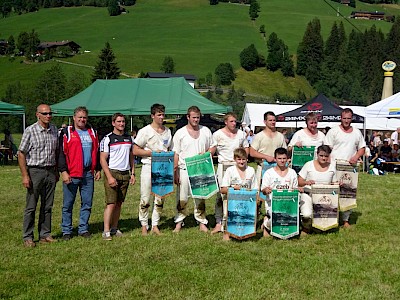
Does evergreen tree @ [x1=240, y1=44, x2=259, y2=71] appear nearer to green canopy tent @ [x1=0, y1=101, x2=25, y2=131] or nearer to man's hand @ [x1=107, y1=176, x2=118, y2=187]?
green canopy tent @ [x1=0, y1=101, x2=25, y2=131]

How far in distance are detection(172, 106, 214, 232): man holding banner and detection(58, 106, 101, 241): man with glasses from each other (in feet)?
3.84

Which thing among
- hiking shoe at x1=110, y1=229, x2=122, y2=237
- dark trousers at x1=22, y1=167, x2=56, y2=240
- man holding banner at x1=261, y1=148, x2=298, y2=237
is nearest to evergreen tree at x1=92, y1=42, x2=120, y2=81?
hiking shoe at x1=110, y1=229, x2=122, y2=237

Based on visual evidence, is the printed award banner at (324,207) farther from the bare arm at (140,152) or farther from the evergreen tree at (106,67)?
the evergreen tree at (106,67)

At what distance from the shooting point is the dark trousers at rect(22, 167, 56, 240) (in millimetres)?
6484

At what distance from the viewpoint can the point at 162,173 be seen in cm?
710

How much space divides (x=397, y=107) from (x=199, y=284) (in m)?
13.4

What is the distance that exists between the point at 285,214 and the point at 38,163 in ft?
11.1

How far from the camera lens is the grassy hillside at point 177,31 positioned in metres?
88.1

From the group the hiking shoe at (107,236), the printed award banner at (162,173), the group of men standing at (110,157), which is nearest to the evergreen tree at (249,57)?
the group of men standing at (110,157)

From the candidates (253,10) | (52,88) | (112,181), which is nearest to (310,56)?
(253,10)

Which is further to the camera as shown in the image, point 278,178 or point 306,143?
point 306,143

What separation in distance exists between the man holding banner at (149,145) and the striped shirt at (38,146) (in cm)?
118

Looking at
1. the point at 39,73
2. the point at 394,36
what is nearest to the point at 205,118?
the point at 39,73

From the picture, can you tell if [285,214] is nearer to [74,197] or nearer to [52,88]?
[74,197]
